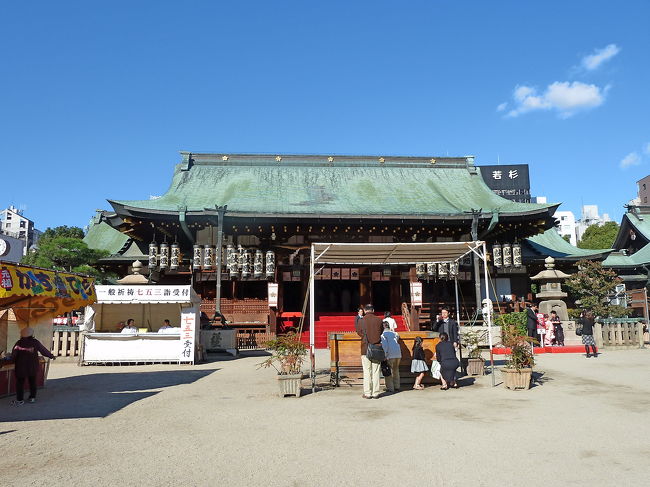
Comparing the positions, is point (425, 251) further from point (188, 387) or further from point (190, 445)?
point (190, 445)

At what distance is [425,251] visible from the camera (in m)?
13.0

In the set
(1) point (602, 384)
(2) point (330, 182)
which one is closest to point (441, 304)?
(2) point (330, 182)

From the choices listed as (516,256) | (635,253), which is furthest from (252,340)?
(635,253)

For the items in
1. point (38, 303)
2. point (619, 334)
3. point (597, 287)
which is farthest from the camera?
point (597, 287)

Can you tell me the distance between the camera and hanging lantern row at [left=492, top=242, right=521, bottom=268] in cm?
2370

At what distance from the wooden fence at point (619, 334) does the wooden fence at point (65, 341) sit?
20344 mm

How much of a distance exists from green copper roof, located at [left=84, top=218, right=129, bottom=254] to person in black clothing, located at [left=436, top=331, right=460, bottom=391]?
22808 mm

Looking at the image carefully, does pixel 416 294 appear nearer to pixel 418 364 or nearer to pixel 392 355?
pixel 418 364

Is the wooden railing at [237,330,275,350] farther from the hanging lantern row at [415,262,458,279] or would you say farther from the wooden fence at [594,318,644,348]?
the wooden fence at [594,318,644,348]

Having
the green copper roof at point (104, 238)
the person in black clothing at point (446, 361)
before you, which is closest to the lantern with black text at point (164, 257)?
the green copper roof at point (104, 238)

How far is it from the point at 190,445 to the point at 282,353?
12.6ft

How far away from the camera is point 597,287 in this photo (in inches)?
920

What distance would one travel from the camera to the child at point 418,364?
10312mm

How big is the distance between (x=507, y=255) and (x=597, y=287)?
4.77 m
